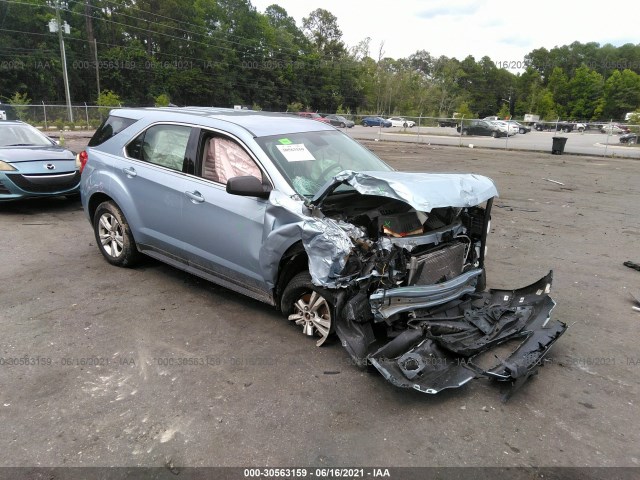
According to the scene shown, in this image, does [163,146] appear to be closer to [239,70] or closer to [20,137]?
[20,137]

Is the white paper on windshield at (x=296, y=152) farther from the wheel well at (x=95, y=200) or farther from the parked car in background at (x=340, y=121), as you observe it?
the parked car in background at (x=340, y=121)

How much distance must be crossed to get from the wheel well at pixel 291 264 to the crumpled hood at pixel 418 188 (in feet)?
1.34

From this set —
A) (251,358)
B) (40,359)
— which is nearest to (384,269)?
(251,358)

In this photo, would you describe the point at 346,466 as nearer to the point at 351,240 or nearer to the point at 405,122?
the point at 351,240

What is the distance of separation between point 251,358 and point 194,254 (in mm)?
Result: 1354

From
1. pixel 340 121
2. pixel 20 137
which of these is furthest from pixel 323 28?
pixel 20 137

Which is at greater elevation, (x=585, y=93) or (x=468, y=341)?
(x=585, y=93)

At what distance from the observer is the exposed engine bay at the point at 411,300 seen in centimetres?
328

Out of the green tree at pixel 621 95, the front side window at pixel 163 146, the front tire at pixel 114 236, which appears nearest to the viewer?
the front side window at pixel 163 146

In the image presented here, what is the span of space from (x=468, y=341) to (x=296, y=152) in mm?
2235

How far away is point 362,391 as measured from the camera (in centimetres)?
330

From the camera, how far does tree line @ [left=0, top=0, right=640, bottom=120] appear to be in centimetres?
5378

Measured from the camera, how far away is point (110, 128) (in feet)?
18.3

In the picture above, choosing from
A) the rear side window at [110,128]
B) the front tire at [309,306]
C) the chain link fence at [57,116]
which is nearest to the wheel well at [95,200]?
the rear side window at [110,128]
